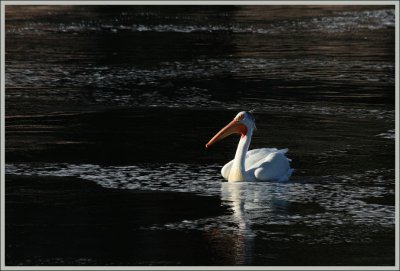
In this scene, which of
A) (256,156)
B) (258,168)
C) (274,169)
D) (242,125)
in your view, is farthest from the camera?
(242,125)

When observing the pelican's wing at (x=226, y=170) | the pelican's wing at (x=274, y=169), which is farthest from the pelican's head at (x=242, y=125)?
the pelican's wing at (x=274, y=169)

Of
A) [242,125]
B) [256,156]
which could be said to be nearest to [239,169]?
[256,156]

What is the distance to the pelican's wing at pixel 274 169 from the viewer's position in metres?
13.4

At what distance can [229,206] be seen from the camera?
40.4 feet

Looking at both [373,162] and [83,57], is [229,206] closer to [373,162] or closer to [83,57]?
[373,162]

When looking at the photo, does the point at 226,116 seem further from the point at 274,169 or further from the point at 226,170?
the point at 274,169

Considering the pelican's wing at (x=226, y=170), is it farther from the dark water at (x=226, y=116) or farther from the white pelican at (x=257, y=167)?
the dark water at (x=226, y=116)

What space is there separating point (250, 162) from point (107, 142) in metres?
2.76

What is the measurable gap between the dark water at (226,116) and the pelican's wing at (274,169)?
6.8 inches

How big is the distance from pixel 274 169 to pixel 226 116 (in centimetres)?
482

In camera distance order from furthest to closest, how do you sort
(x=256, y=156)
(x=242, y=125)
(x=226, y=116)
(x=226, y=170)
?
(x=226, y=116) → (x=242, y=125) → (x=256, y=156) → (x=226, y=170)

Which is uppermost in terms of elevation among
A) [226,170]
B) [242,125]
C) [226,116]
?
[242,125]

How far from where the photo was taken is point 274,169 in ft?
43.8

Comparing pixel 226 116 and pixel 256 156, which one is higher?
pixel 256 156
